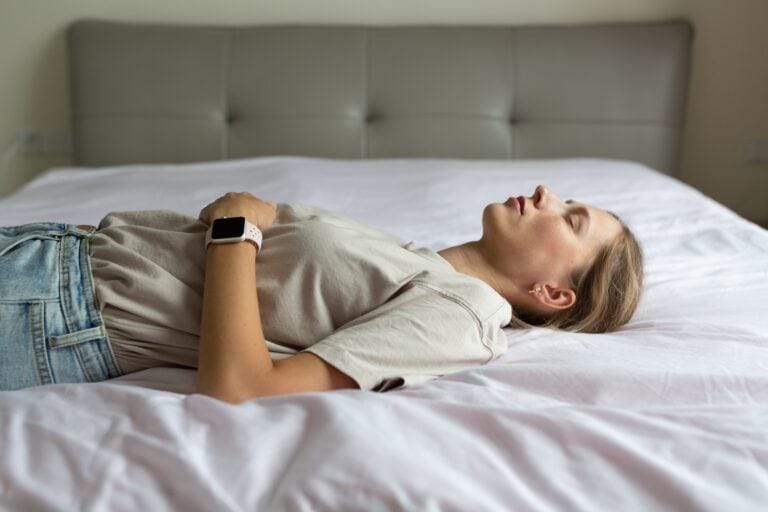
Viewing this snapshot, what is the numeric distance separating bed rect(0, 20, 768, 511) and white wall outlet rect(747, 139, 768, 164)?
0.26 m

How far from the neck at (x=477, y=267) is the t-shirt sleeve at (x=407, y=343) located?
8.0 inches

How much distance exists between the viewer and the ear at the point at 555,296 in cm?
128

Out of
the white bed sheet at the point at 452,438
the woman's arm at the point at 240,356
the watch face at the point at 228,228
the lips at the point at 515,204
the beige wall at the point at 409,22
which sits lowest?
the white bed sheet at the point at 452,438

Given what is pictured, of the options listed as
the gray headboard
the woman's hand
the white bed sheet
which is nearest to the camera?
the white bed sheet

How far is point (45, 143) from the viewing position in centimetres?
262

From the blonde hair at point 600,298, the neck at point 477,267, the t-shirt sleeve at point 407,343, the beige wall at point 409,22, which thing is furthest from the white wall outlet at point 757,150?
the t-shirt sleeve at point 407,343

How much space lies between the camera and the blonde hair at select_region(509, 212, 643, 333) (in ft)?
4.23

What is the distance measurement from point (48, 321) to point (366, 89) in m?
1.59

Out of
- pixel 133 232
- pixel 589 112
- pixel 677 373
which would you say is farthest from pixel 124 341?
pixel 589 112

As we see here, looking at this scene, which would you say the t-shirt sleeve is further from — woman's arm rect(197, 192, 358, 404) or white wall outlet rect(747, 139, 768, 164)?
white wall outlet rect(747, 139, 768, 164)

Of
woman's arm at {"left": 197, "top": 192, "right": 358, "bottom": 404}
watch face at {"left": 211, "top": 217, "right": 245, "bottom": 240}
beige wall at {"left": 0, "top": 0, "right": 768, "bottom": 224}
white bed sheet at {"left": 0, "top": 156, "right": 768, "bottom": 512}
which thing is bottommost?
white bed sheet at {"left": 0, "top": 156, "right": 768, "bottom": 512}

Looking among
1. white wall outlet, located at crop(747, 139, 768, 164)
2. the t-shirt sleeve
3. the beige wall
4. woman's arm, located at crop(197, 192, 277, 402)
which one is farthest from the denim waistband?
white wall outlet, located at crop(747, 139, 768, 164)

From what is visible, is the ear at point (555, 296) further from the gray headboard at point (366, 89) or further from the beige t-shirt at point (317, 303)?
the gray headboard at point (366, 89)

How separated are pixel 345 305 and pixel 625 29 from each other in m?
1.73
